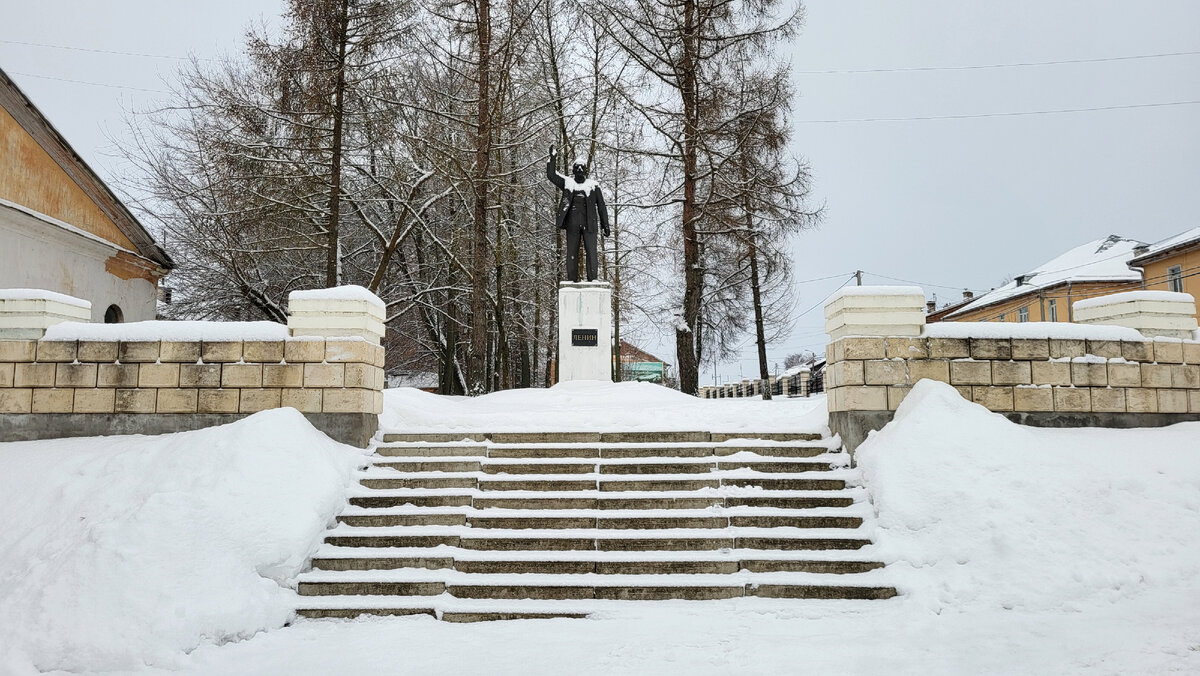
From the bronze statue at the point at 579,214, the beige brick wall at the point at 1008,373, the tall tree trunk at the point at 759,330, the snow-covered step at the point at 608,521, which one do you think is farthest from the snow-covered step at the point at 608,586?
the tall tree trunk at the point at 759,330

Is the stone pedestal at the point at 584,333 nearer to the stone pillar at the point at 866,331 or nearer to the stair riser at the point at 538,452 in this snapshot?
the stair riser at the point at 538,452

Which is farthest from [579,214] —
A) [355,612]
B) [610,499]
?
[355,612]

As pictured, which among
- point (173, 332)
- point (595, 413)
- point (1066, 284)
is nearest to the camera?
point (173, 332)

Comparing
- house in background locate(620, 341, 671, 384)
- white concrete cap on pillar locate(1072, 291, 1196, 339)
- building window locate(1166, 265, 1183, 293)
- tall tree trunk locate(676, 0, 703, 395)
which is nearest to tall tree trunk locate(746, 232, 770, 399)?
tall tree trunk locate(676, 0, 703, 395)

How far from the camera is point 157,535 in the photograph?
215 inches

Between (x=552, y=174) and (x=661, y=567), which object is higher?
(x=552, y=174)

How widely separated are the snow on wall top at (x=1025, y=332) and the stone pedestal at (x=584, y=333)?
5.75 m

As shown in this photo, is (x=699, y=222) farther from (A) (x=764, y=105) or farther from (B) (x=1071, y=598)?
(B) (x=1071, y=598)

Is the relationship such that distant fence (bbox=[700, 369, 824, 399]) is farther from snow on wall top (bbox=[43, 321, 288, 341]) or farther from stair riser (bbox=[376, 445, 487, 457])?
snow on wall top (bbox=[43, 321, 288, 341])

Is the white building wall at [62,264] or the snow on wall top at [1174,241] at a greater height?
the snow on wall top at [1174,241]

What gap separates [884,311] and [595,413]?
3.44m

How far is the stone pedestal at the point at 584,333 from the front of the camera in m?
12.2

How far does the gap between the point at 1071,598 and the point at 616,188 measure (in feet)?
Result: 55.6

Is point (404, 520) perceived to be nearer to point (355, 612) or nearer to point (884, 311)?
point (355, 612)
